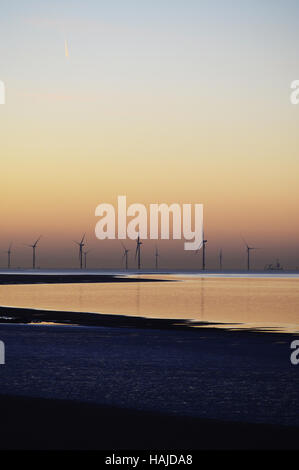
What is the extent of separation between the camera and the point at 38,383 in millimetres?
20312

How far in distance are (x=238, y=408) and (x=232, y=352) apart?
12088 mm

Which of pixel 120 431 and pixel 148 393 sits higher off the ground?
pixel 120 431

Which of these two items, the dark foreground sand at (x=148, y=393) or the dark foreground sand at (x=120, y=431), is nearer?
the dark foreground sand at (x=120, y=431)

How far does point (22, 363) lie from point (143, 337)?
1142 cm

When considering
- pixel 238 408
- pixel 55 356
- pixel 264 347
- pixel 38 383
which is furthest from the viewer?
pixel 264 347

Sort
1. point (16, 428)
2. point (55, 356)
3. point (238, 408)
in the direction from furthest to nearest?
point (55, 356), point (238, 408), point (16, 428)

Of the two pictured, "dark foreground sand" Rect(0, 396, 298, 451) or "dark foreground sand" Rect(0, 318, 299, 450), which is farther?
"dark foreground sand" Rect(0, 318, 299, 450)

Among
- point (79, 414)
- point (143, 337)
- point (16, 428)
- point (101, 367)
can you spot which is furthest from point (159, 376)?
point (143, 337)

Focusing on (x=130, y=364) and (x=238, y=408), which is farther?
(x=130, y=364)

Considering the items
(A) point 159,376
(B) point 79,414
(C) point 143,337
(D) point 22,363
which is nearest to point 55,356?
(D) point 22,363

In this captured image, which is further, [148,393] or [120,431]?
[148,393]

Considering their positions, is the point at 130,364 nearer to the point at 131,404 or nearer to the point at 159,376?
the point at 159,376
